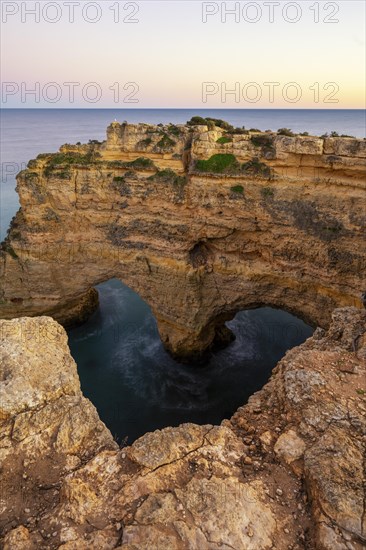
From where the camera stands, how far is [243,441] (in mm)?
7078

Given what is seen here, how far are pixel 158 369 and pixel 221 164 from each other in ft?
43.4

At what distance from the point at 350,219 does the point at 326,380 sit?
11464 mm

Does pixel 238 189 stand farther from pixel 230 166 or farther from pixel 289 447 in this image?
pixel 289 447

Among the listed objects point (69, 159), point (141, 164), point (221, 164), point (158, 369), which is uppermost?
point (69, 159)

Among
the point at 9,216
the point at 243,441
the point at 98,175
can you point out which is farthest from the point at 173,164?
the point at 9,216

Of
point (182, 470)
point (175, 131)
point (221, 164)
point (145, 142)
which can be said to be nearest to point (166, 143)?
point (175, 131)

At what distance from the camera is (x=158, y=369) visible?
24344 millimetres

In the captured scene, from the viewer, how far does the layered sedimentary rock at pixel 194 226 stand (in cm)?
1789

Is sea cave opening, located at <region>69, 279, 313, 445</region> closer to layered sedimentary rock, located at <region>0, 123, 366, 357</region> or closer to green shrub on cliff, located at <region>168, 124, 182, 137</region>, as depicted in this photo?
layered sedimentary rock, located at <region>0, 123, 366, 357</region>

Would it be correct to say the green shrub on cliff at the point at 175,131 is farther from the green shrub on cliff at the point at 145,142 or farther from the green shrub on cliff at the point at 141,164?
the green shrub on cliff at the point at 141,164

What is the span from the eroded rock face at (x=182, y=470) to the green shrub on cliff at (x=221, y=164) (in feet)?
42.8

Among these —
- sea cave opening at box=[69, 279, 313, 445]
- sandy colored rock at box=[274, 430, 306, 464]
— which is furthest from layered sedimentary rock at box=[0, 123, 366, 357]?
sandy colored rock at box=[274, 430, 306, 464]

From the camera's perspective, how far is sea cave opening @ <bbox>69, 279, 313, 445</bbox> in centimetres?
2106

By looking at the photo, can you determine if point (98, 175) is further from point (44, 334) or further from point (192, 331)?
point (44, 334)
